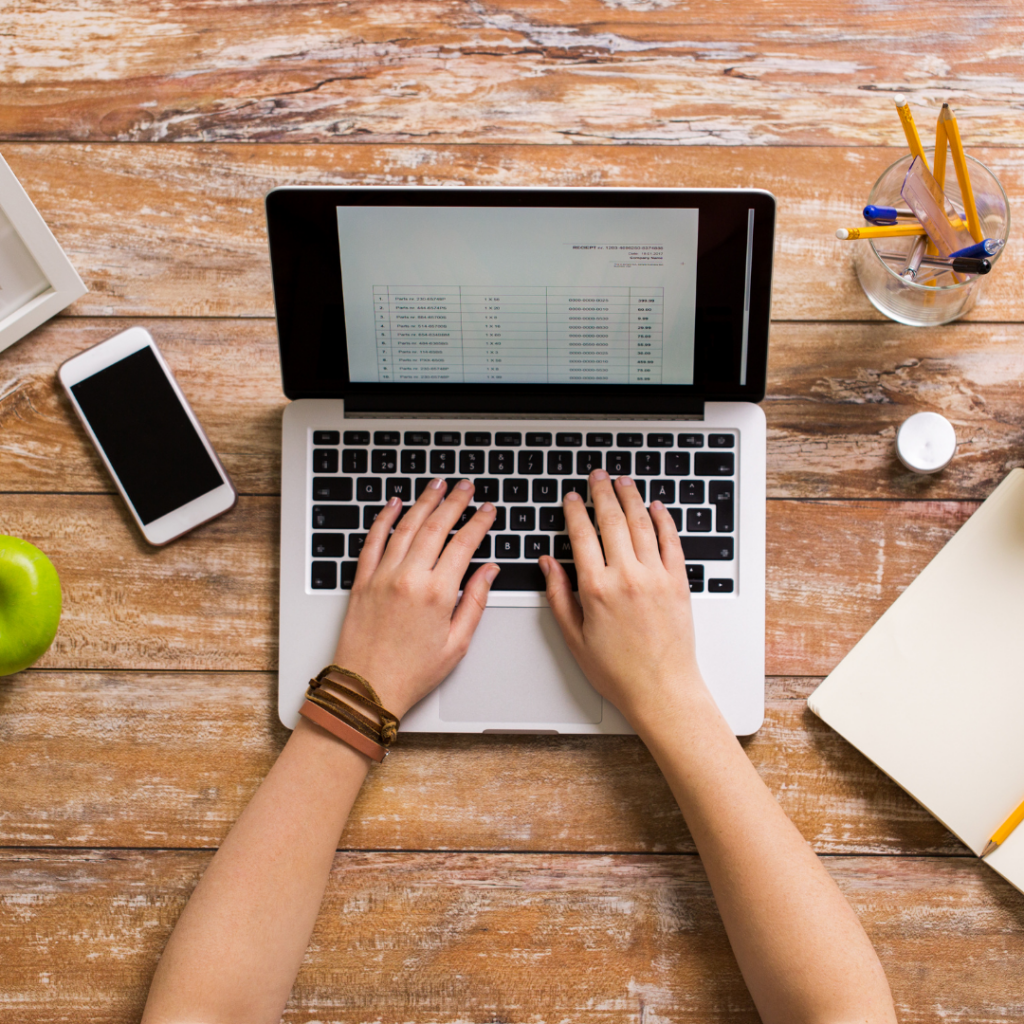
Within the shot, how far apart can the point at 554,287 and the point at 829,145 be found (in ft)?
1.14

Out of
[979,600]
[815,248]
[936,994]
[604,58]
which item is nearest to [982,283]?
[815,248]

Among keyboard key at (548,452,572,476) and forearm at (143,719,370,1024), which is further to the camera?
keyboard key at (548,452,572,476)

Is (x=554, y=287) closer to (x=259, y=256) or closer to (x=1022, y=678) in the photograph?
(x=259, y=256)

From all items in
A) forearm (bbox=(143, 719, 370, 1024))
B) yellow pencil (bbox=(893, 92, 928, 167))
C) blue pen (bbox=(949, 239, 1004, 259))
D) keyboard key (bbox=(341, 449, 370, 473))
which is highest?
yellow pencil (bbox=(893, 92, 928, 167))

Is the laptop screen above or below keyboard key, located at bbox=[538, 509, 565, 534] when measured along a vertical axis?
above

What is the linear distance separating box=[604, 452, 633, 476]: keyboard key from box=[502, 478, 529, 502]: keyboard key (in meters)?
0.08

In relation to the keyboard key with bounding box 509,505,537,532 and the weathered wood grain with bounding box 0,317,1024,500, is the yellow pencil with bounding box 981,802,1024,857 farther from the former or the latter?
the keyboard key with bounding box 509,505,537,532

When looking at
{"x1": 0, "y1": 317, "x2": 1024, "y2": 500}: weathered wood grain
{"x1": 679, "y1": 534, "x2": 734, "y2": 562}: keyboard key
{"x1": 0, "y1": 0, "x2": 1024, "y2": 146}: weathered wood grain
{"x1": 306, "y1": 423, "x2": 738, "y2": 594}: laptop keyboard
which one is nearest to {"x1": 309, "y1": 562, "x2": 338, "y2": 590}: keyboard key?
{"x1": 306, "y1": 423, "x2": 738, "y2": 594}: laptop keyboard

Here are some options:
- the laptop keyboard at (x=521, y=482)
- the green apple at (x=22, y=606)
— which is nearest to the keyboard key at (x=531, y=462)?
the laptop keyboard at (x=521, y=482)

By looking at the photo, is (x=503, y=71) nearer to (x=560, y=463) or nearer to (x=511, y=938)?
(x=560, y=463)

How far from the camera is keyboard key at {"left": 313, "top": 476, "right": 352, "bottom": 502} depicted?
837mm

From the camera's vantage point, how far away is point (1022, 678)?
0.82 metres

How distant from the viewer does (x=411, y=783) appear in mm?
854

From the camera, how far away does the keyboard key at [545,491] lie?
84 centimetres
